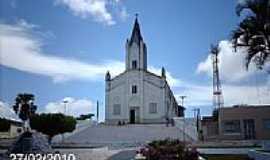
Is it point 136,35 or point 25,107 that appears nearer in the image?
point 25,107

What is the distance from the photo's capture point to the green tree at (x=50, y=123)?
28.4m

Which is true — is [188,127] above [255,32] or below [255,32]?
below

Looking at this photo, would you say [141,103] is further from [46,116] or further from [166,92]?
[46,116]

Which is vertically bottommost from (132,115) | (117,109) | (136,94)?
(132,115)

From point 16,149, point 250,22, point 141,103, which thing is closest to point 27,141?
point 16,149

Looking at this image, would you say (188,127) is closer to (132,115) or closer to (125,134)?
(125,134)

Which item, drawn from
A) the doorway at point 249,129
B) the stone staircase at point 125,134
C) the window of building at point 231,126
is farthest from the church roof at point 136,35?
the doorway at point 249,129

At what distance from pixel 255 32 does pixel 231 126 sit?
20367 mm

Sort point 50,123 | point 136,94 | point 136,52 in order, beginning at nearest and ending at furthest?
1. point 50,123
2. point 136,94
3. point 136,52

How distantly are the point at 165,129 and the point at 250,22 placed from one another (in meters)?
23.1

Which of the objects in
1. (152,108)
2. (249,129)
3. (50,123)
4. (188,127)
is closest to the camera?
(50,123)

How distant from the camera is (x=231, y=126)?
33469 millimetres

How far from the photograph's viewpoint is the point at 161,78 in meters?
46.7

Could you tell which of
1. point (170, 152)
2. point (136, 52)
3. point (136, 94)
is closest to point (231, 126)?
point (136, 94)
